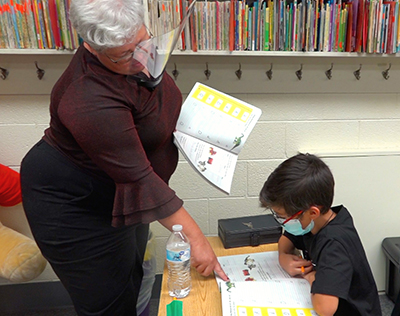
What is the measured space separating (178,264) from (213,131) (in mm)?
430

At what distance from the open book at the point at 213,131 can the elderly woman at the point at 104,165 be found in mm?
66

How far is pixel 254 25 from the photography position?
1461 mm

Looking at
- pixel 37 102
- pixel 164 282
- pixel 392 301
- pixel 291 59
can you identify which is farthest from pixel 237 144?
pixel 392 301

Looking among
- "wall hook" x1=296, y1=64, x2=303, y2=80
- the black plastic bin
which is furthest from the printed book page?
the black plastic bin

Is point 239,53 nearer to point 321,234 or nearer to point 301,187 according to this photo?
point 301,187

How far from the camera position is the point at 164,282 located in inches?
41.4

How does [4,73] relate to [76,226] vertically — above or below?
above

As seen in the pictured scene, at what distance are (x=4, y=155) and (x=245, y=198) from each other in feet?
4.23

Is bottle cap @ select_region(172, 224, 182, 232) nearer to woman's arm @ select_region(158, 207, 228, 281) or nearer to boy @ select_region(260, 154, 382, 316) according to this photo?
woman's arm @ select_region(158, 207, 228, 281)

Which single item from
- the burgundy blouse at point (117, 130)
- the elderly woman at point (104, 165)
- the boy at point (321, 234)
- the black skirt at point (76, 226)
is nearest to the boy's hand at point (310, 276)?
the boy at point (321, 234)

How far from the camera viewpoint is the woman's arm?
91cm

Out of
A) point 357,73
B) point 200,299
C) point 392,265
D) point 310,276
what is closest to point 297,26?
point 357,73

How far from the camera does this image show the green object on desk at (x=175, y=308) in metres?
0.90

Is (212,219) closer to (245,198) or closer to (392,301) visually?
(245,198)
